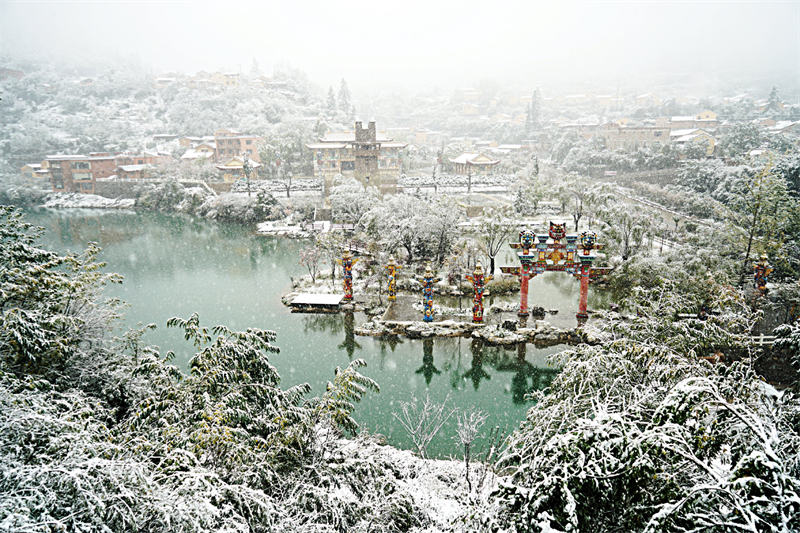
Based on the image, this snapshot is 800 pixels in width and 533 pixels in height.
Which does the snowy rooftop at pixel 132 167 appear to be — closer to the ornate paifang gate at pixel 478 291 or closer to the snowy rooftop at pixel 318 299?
the snowy rooftop at pixel 318 299

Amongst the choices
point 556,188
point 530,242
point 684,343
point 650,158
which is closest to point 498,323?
point 530,242

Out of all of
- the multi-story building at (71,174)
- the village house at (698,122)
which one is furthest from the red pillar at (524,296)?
the multi-story building at (71,174)

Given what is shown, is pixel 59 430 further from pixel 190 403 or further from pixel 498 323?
pixel 498 323

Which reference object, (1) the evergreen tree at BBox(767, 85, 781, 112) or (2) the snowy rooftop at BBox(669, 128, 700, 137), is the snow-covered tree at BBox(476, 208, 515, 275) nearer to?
(2) the snowy rooftop at BBox(669, 128, 700, 137)

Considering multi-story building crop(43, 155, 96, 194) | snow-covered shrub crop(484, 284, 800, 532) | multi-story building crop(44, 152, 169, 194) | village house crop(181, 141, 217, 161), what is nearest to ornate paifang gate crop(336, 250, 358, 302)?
snow-covered shrub crop(484, 284, 800, 532)

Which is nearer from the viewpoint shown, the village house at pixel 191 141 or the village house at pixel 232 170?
the village house at pixel 232 170

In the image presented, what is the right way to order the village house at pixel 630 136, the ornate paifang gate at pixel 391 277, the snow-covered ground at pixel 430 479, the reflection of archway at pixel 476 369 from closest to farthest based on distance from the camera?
the snow-covered ground at pixel 430 479
the reflection of archway at pixel 476 369
the ornate paifang gate at pixel 391 277
the village house at pixel 630 136

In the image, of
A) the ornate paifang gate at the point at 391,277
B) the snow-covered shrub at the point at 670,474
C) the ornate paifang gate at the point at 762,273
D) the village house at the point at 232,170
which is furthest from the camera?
the village house at the point at 232,170
